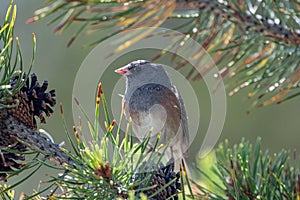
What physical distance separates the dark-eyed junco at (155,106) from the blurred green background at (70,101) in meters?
1.42

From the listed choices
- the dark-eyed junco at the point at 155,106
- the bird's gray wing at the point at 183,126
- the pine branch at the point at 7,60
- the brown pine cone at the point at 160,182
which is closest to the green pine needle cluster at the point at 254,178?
the brown pine cone at the point at 160,182

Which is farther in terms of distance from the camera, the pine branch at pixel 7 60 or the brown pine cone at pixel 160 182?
the brown pine cone at pixel 160 182

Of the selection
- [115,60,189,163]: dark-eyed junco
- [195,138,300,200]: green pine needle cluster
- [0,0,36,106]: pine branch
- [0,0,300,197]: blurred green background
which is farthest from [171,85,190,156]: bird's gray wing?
[0,0,300,197]: blurred green background

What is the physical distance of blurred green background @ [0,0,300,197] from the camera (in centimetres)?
373

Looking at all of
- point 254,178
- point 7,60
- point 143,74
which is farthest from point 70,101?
point 7,60

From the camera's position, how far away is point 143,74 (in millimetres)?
2199

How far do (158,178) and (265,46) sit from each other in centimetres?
31

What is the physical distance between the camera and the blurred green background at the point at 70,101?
373 cm

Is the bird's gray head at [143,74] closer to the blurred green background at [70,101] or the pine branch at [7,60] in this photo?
the pine branch at [7,60]

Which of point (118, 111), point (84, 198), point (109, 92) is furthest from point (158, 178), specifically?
point (109, 92)

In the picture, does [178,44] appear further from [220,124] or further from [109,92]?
[109,92]

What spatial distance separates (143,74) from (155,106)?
23cm

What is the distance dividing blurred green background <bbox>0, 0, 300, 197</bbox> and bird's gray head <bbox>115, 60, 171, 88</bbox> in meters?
1.39

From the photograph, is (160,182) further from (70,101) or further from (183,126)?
(70,101)
